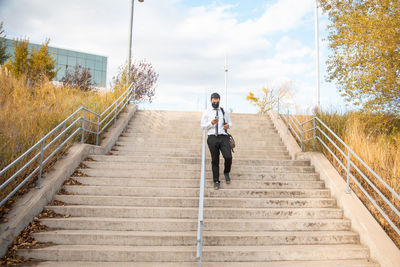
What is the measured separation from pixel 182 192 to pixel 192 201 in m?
0.36

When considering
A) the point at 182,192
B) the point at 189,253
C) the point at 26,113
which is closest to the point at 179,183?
the point at 182,192

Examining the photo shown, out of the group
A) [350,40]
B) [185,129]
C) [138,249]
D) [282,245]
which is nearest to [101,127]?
[185,129]

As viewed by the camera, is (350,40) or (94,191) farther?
(350,40)

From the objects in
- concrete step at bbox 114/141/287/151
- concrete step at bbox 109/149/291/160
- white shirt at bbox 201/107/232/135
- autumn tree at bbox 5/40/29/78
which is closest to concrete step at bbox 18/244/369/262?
white shirt at bbox 201/107/232/135

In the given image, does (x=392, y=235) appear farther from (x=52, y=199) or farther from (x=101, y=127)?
(x=101, y=127)

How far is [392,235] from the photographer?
4.27m

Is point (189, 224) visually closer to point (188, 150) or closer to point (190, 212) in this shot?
point (190, 212)

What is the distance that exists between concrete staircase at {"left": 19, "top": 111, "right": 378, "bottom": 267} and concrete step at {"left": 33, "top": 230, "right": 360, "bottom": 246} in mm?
13

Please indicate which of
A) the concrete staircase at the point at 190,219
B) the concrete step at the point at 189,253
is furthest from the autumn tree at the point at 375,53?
the concrete step at the point at 189,253

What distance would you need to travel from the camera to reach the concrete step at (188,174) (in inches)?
226

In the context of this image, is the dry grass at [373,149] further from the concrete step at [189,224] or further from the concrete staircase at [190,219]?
the concrete step at [189,224]

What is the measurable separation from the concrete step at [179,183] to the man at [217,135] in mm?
346

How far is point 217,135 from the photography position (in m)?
5.41

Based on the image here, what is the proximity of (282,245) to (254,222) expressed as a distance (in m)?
0.54
